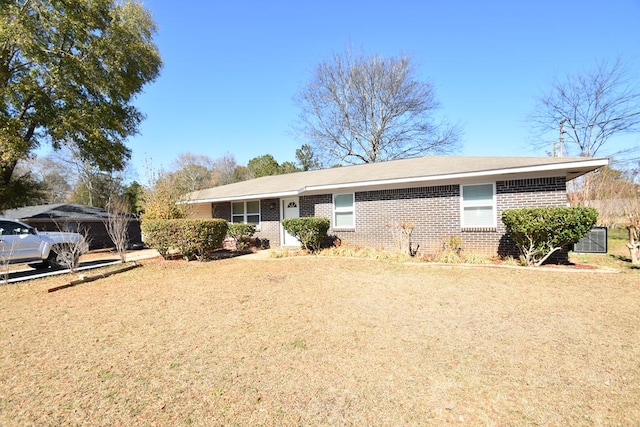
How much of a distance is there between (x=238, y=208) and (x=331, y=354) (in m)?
13.0

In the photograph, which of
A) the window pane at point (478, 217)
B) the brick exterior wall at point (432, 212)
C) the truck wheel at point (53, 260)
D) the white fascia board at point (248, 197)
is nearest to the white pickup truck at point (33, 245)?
the truck wheel at point (53, 260)

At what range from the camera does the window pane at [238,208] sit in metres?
15.7

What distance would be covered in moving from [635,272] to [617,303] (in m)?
3.65

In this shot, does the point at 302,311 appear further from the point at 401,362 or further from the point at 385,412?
the point at 385,412

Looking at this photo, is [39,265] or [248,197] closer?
[39,265]

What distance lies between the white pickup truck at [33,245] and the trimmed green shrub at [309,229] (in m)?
6.79

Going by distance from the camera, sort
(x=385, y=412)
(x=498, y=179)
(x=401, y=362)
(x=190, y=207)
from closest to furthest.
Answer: (x=385, y=412) < (x=401, y=362) < (x=498, y=179) < (x=190, y=207)

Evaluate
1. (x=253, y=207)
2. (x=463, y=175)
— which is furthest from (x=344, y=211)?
(x=253, y=207)

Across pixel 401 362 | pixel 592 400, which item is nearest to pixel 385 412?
pixel 401 362

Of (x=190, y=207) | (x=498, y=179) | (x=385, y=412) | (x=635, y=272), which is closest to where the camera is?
(x=385, y=412)

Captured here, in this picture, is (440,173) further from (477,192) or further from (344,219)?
(344,219)

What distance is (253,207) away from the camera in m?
15.2

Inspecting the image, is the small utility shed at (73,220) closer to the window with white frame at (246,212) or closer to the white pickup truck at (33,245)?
the window with white frame at (246,212)

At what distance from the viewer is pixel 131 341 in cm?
432
